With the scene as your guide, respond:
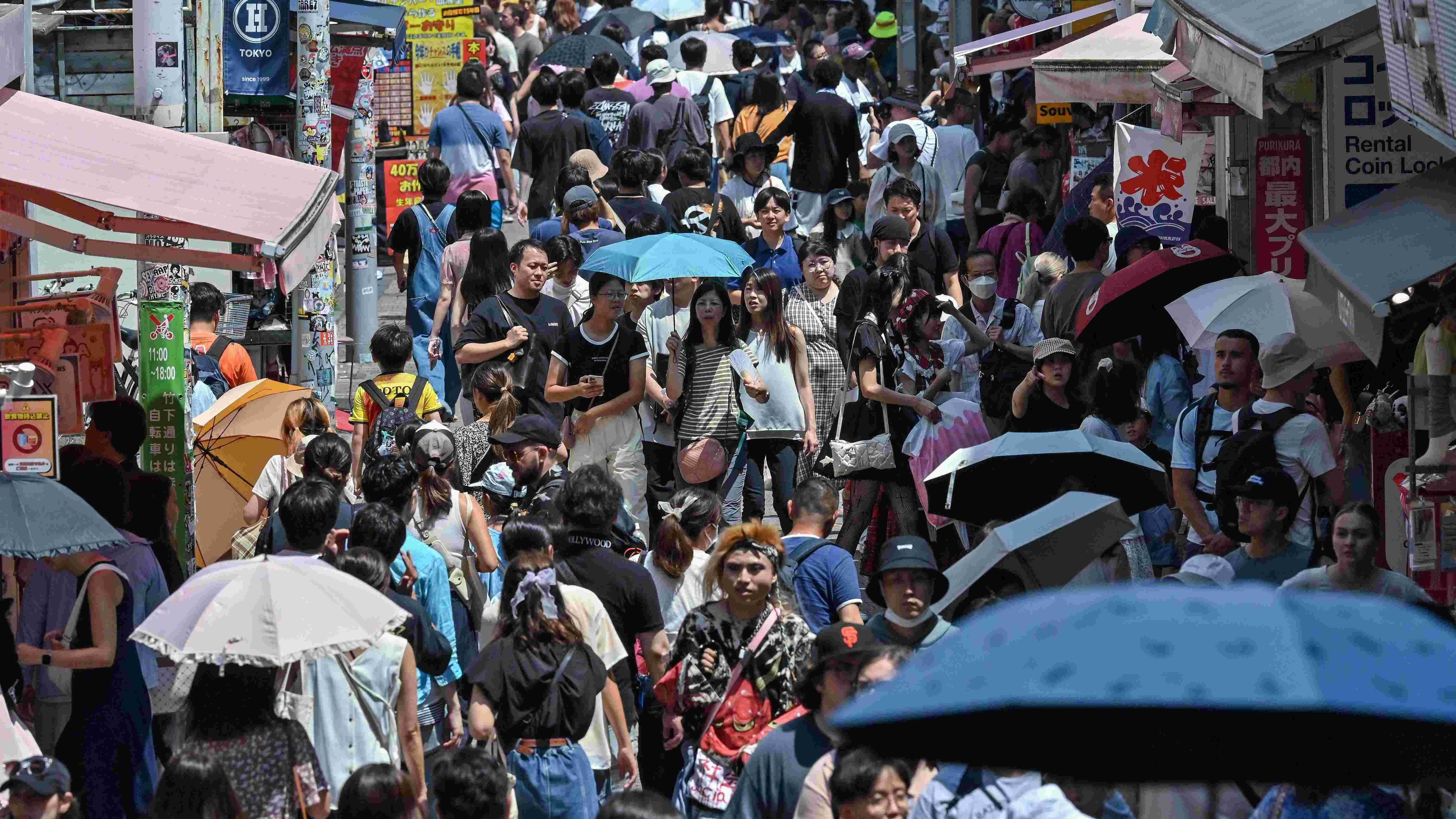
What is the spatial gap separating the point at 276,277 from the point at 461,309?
15.4 ft

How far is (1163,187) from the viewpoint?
39.1 feet

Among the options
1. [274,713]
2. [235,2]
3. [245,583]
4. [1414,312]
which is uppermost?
[235,2]

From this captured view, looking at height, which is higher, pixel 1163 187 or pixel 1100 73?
pixel 1100 73

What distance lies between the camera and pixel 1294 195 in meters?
10.9

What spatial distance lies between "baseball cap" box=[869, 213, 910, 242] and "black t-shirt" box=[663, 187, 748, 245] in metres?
1.25

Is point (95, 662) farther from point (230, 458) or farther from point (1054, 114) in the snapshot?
point (1054, 114)

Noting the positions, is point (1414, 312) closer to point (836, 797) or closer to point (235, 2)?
point (836, 797)

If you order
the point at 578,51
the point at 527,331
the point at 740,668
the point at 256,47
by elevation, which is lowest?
the point at 740,668

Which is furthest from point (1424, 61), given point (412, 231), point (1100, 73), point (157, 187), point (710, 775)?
point (412, 231)

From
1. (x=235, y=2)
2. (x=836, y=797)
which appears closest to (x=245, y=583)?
(x=836, y=797)

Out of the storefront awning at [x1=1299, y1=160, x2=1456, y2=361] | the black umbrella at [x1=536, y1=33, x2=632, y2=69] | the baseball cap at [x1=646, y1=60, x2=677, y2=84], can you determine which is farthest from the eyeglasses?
the black umbrella at [x1=536, y1=33, x2=632, y2=69]

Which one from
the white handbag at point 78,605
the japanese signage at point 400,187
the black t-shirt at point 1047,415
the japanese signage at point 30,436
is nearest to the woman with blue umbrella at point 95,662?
the white handbag at point 78,605

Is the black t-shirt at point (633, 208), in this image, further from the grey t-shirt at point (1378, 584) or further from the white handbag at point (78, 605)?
the grey t-shirt at point (1378, 584)

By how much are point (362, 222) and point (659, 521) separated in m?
6.11
